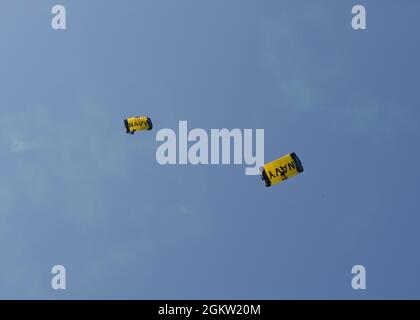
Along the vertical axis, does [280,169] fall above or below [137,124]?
below

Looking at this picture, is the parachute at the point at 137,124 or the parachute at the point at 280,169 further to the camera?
the parachute at the point at 137,124

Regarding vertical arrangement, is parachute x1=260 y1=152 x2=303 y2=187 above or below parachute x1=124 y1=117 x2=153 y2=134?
below

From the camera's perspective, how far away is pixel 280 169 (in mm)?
27078

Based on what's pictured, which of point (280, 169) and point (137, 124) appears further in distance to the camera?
point (137, 124)

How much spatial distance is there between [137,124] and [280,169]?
26.8 feet

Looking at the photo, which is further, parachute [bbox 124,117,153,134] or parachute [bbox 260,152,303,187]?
parachute [bbox 124,117,153,134]

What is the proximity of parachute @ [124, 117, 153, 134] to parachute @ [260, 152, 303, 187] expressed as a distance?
680 centimetres

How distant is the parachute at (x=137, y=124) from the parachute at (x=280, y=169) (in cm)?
680

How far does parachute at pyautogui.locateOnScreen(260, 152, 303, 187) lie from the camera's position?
88.8ft

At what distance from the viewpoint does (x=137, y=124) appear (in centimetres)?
2853

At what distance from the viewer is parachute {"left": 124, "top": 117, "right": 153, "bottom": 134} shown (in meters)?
28.4

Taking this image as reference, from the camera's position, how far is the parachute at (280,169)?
2708cm
